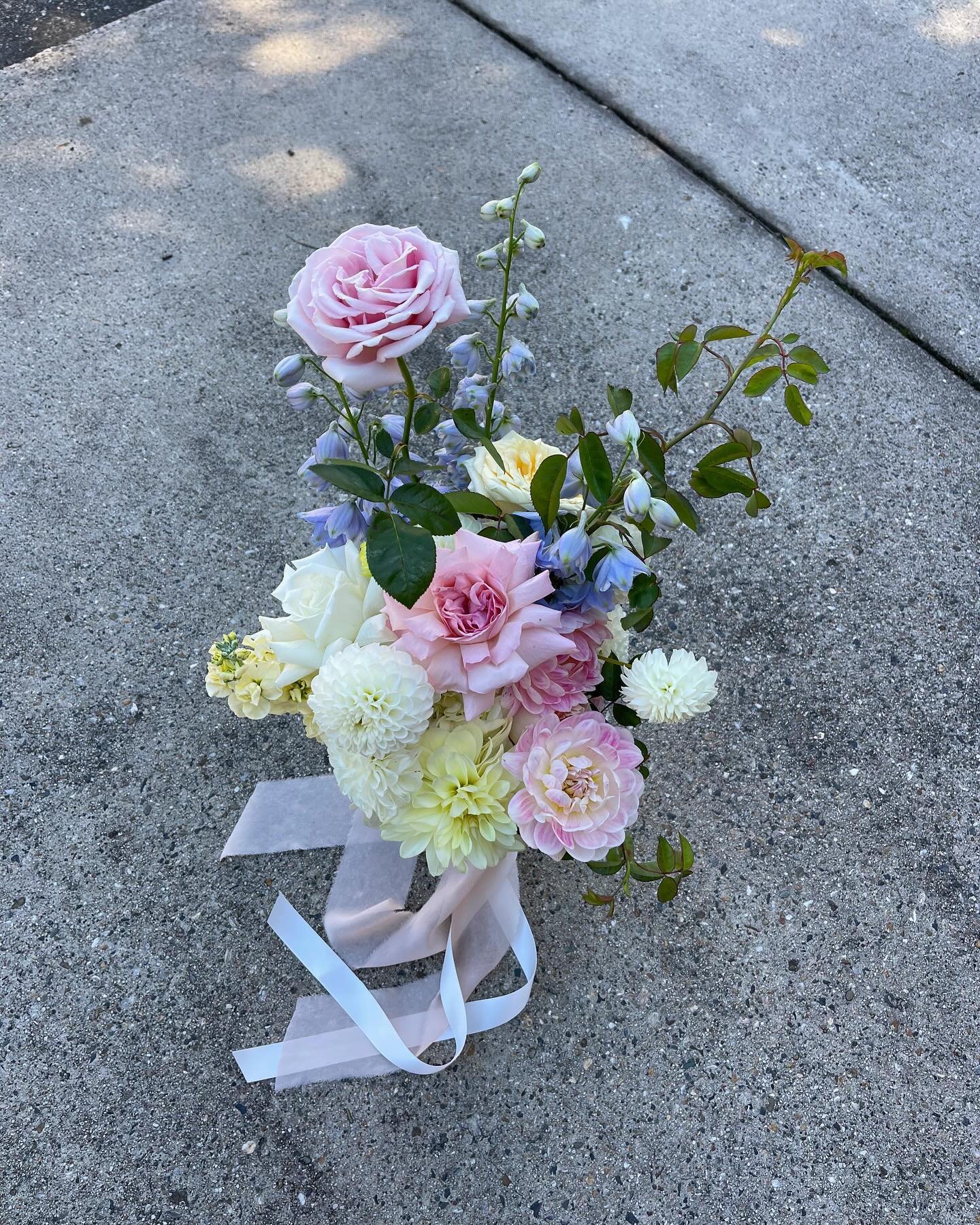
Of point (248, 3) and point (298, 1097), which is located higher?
point (248, 3)

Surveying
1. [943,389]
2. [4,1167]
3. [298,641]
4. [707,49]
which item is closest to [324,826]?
[298,641]

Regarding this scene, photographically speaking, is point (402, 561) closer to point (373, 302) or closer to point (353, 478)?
point (353, 478)

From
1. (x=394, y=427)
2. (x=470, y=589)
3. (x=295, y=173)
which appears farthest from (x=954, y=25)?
(x=470, y=589)

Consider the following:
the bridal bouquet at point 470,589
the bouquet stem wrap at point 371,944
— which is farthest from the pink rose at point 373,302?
the bouquet stem wrap at point 371,944

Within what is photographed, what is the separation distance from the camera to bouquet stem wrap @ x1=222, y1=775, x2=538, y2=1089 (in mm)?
1303

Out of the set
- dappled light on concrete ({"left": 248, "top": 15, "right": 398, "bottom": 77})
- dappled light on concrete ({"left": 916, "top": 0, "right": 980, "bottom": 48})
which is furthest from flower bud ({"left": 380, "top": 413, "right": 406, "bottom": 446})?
dappled light on concrete ({"left": 916, "top": 0, "right": 980, "bottom": 48})

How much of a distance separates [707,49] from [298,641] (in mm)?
2445

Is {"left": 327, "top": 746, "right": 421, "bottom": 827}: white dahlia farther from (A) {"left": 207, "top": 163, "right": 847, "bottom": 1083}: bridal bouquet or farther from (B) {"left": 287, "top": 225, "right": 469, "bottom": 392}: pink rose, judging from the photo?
(B) {"left": 287, "top": 225, "right": 469, "bottom": 392}: pink rose

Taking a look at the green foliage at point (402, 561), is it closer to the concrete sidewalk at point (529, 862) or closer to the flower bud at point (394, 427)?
the flower bud at point (394, 427)

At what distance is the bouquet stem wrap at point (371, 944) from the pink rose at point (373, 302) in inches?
27.1

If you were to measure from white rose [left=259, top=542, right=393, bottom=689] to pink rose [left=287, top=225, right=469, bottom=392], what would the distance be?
24 centimetres

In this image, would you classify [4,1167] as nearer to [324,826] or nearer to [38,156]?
[324,826]

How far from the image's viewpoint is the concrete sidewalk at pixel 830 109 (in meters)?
2.25

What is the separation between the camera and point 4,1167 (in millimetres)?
1255
